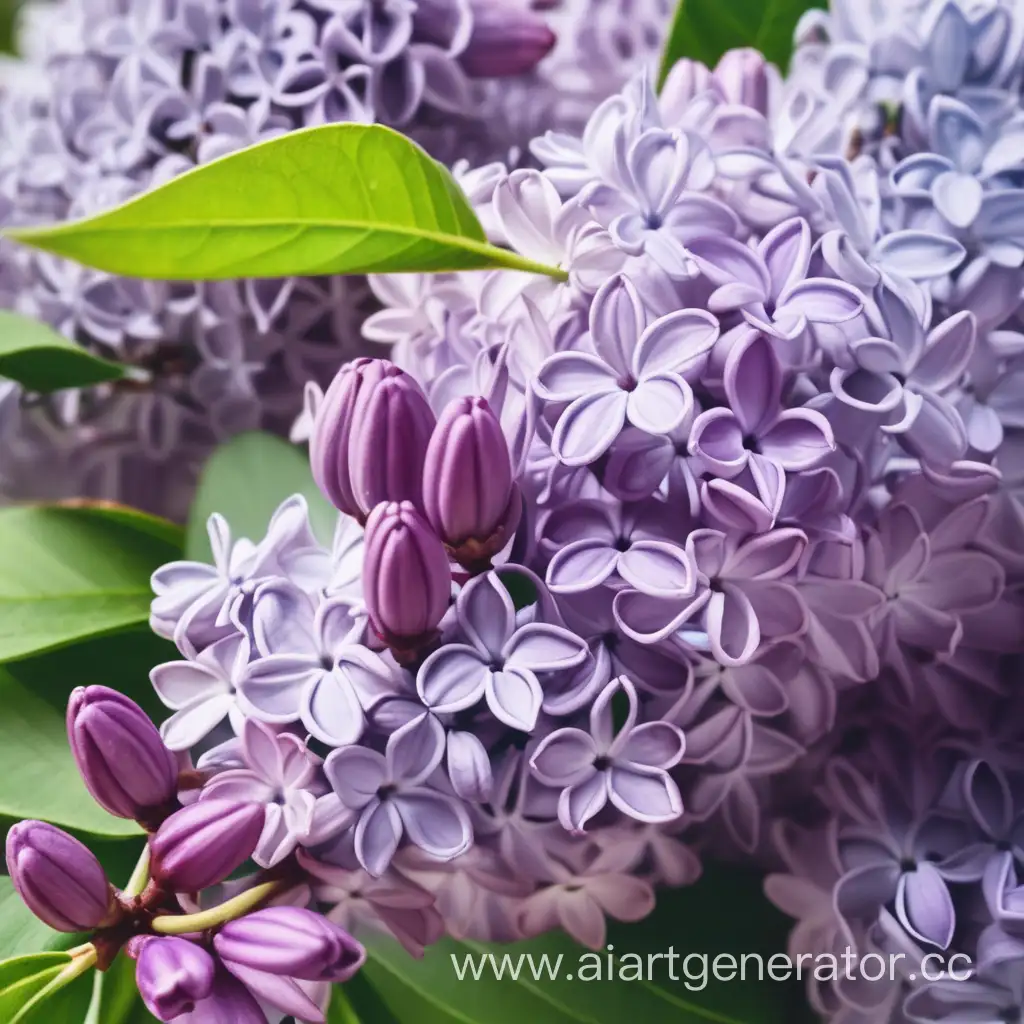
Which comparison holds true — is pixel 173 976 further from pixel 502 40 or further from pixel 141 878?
pixel 502 40

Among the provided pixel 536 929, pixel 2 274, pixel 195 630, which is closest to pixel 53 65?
pixel 2 274

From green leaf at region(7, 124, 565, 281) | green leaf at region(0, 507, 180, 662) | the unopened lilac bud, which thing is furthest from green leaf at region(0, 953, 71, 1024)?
the unopened lilac bud

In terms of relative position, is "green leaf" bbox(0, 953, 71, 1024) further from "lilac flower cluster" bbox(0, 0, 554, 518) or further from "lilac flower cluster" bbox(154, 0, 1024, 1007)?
"lilac flower cluster" bbox(0, 0, 554, 518)

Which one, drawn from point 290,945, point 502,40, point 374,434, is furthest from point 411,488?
point 502,40

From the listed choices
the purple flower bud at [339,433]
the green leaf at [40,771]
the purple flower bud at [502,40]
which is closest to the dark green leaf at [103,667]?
the green leaf at [40,771]

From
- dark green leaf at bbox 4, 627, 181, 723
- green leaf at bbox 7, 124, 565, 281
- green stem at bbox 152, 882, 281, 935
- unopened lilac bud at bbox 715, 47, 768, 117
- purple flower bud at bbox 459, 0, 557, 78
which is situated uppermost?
unopened lilac bud at bbox 715, 47, 768, 117

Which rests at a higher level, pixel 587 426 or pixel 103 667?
pixel 587 426

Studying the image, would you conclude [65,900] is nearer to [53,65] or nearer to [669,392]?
[669,392]
